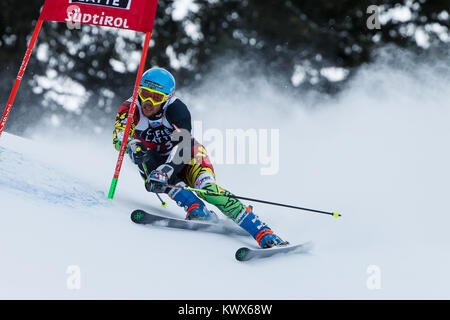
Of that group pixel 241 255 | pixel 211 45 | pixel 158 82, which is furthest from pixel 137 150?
pixel 211 45

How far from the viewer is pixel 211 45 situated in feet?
45.5

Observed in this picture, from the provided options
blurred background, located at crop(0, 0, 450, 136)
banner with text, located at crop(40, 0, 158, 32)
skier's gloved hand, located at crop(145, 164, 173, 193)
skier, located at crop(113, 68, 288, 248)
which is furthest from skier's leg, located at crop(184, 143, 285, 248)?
blurred background, located at crop(0, 0, 450, 136)

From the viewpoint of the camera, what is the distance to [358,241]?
180 inches

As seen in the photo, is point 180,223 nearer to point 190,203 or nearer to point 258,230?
point 190,203

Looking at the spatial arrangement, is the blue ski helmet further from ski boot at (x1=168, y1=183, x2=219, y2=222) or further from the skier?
ski boot at (x1=168, y1=183, x2=219, y2=222)

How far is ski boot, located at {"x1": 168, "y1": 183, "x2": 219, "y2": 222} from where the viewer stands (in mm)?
4133

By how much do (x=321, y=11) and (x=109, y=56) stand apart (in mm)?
5480

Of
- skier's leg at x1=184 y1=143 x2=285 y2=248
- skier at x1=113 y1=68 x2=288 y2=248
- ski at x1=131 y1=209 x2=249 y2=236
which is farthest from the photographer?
skier at x1=113 y1=68 x2=288 y2=248

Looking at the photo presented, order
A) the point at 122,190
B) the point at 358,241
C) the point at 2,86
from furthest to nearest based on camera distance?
the point at 2,86
the point at 122,190
the point at 358,241

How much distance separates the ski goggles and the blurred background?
366 inches
